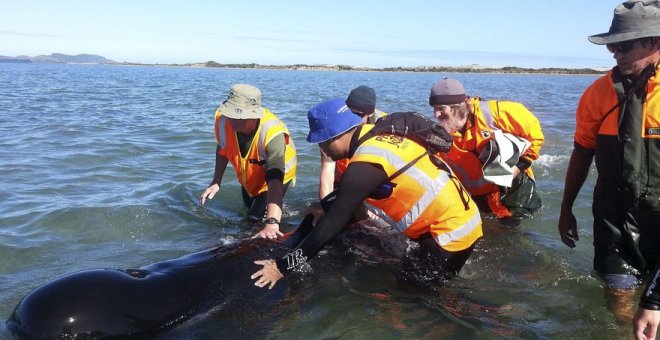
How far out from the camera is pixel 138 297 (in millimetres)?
3389

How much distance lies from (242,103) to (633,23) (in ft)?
11.7

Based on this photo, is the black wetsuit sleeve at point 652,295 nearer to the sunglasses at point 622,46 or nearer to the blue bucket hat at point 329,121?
the sunglasses at point 622,46

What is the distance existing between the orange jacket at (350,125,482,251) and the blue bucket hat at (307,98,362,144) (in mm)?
187

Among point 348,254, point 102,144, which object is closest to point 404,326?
point 348,254

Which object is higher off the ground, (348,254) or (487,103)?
(487,103)

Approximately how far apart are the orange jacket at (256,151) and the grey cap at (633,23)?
3.49 m

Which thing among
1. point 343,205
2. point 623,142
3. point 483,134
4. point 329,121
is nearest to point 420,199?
point 343,205

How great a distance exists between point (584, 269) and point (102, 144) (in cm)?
1065

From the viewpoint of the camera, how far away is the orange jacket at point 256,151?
5.91 m

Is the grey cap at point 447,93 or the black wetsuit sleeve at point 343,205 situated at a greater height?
the grey cap at point 447,93

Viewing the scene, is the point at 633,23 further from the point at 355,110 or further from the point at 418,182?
the point at 355,110

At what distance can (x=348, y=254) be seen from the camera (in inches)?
199

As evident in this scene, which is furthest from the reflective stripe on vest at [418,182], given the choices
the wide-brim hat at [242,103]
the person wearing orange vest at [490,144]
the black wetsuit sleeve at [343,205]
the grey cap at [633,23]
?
the wide-brim hat at [242,103]

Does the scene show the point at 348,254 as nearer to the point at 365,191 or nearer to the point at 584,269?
the point at 365,191
